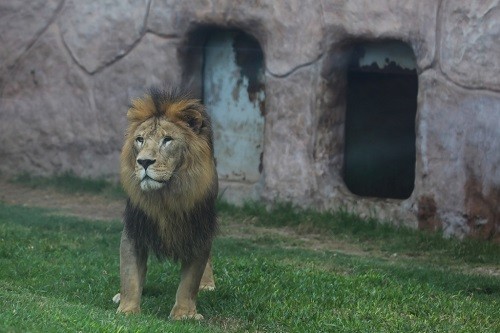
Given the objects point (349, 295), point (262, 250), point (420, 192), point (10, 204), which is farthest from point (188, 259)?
point (10, 204)

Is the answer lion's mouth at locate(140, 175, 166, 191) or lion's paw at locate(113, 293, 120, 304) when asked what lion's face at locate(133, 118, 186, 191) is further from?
lion's paw at locate(113, 293, 120, 304)

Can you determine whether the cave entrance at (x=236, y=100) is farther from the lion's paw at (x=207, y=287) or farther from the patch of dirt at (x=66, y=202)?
the lion's paw at (x=207, y=287)

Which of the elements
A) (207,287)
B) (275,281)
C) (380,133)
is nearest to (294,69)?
(380,133)

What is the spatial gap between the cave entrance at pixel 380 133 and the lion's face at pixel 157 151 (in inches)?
170

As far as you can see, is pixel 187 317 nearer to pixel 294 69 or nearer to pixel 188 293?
pixel 188 293

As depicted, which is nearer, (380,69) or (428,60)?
(428,60)

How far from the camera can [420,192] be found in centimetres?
993

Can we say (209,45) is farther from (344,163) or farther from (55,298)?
(55,298)

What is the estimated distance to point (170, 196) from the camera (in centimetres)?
679

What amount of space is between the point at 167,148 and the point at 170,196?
295 millimetres

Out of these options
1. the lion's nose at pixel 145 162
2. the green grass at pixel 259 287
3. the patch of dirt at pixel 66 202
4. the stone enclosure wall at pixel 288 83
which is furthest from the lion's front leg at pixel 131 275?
the patch of dirt at pixel 66 202

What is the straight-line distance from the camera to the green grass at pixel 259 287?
6.47m

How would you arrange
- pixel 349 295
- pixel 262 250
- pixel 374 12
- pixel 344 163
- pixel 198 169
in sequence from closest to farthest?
pixel 198 169 < pixel 349 295 < pixel 262 250 < pixel 374 12 < pixel 344 163

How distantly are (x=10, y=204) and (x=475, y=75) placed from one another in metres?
4.77
